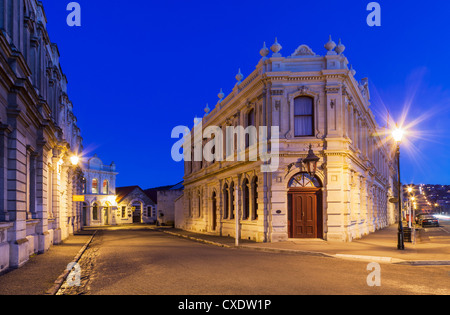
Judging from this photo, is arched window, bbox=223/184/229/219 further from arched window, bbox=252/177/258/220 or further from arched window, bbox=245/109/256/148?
arched window, bbox=252/177/258/220

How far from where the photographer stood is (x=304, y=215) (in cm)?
2345

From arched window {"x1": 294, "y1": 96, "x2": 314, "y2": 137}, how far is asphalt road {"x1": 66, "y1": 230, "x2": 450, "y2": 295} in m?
9.52

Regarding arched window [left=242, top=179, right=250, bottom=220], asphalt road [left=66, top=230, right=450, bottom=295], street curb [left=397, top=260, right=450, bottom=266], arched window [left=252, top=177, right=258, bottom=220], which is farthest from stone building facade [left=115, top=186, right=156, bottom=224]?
street curb [left=397, top=260, right=450, bottom=266]

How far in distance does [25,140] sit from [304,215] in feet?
46.2

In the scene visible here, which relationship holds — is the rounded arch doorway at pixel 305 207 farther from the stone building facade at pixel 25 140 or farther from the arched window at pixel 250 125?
the stone building facade at pixel 25 140

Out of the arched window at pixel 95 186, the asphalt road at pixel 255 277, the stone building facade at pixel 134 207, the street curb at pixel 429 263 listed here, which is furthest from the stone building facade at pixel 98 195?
the street curb at pixel 429 263

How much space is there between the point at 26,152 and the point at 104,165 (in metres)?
48.3

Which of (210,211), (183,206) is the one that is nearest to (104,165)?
(183,206)

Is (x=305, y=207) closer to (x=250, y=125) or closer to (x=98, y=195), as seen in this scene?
(x=250, y=125)

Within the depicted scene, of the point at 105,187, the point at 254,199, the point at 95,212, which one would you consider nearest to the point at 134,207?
the point at 105,187

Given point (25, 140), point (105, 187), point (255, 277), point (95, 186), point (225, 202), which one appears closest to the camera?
point (255, 277)

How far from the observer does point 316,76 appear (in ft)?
77.3

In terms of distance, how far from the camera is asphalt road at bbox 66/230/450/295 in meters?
9.46
